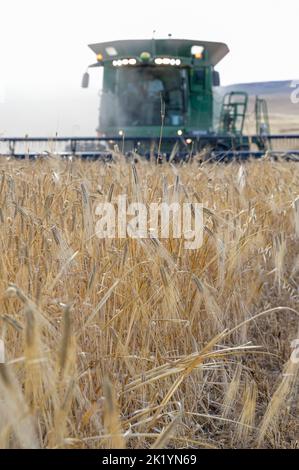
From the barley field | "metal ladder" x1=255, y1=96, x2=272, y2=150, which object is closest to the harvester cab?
"metal ladder" x1=255, y1=96, x2=272, y2=150

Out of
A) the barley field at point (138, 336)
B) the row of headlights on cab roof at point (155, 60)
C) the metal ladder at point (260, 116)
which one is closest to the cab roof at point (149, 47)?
the row of headlights on cab roof at point (155, 60)

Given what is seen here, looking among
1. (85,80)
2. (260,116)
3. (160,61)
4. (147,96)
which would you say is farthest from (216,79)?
(85,80)

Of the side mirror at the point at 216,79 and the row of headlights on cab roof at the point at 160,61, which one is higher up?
the row of headlights on cab roof at the point at 160,61

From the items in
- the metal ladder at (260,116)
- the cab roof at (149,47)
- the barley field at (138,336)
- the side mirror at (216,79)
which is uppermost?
the cab roof at (149,47)

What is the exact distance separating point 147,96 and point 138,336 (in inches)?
305

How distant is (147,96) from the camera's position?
29.3ft

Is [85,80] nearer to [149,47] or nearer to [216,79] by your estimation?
[149,47]

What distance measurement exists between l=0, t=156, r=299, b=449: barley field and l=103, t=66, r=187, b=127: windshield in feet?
23.1

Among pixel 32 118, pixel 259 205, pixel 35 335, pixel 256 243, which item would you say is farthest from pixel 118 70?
pixel 32 118

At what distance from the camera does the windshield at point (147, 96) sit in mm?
8953

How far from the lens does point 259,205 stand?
2.59 meters

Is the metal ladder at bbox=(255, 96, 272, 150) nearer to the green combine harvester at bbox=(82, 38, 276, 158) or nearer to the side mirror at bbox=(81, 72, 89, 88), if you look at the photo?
the green combine harvester at bbox=(82, 38, 276, 158)

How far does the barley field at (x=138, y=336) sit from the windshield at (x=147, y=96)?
7047mm

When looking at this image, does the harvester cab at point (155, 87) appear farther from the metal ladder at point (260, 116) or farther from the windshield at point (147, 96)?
the metal ladder at point (260, 116)
